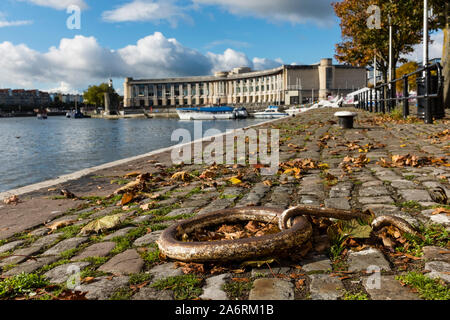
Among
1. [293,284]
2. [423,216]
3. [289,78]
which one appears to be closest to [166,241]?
[293,284]

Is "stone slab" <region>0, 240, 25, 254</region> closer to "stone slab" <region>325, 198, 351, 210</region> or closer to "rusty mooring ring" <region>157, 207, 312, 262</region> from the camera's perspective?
"rusty mooring ring" <region>157, 207, 312, 262</region>

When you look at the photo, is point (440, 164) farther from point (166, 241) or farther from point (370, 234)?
point (166, 241)

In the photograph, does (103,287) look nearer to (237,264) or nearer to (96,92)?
(237,264)

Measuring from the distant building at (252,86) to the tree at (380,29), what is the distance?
8251 centimetres

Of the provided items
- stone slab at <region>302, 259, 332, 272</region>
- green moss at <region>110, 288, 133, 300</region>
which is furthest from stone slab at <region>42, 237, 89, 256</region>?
stone slab at <region>302, 259, 332, 272</region>

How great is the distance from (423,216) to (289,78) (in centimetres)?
11763

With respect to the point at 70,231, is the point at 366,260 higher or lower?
higher

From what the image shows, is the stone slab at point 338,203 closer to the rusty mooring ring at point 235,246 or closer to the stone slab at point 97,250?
the rusty mooring ring at point 235,246

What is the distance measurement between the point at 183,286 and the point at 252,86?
461 feet

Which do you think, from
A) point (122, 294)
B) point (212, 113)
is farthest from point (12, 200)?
point (212, 113)

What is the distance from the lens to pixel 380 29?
2438 centimetres

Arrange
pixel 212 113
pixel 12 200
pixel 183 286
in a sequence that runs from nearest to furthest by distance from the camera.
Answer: pixel 183 286 → pixel 12 200 → pixel 212 113

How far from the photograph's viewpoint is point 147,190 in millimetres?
5289

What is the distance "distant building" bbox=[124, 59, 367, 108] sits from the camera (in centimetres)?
11588
